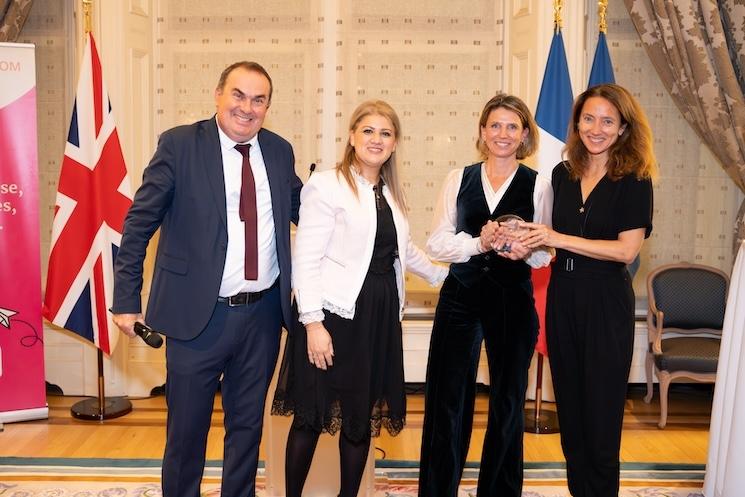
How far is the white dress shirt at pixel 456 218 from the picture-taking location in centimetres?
289

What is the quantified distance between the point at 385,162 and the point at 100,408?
108 inches

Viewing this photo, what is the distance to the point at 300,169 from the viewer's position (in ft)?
17.6

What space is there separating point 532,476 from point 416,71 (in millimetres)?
2805

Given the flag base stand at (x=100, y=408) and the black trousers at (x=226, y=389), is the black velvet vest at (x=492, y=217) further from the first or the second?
the flag base stand at (x=100, y=408)

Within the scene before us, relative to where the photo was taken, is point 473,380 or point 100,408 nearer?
point 473,380

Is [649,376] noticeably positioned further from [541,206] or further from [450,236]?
[450,236]

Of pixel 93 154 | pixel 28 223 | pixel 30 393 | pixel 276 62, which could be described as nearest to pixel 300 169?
pixel 276 62

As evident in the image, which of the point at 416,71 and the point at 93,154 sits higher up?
the point at 416,71

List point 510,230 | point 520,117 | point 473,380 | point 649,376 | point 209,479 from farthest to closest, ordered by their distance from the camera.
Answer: point 649,376 < point 209,479 < point 473,380 < point 520,117 < point 510,230

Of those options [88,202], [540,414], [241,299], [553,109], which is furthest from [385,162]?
[540,414]

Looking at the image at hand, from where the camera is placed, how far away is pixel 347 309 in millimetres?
2666

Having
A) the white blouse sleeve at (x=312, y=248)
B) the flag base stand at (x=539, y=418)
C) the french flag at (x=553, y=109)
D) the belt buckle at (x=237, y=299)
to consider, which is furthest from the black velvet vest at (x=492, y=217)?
the flag base stand at (x=539, y=418)

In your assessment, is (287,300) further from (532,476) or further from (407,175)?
(407,175)

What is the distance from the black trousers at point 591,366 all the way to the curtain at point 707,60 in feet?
8.24
